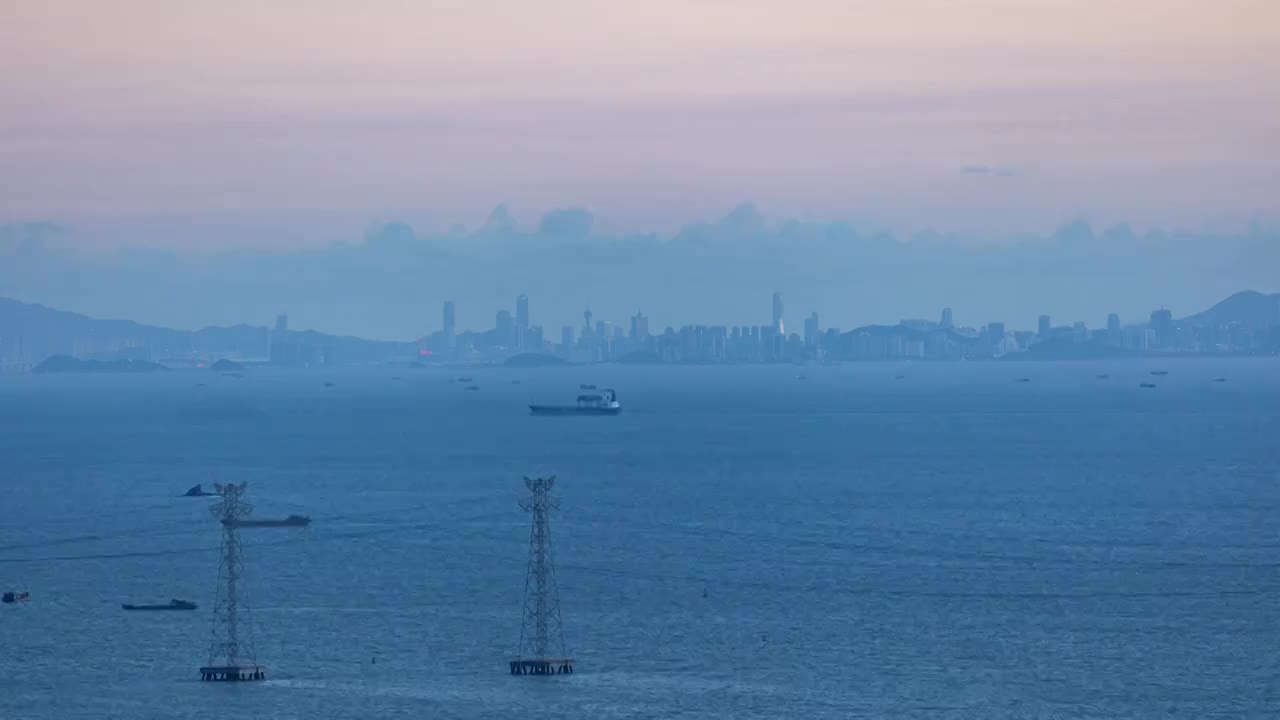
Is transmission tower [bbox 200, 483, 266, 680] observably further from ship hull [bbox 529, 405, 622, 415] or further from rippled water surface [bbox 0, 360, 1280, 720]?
ship hull [bbox 529, 405, 622, 415]

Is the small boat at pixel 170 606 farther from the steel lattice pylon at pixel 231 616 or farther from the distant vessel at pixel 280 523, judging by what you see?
the distant vessel at pixel 280 523

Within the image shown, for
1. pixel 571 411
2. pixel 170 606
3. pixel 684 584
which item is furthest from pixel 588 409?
pixel 170 606

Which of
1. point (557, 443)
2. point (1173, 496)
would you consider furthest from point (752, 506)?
point (557, 443)

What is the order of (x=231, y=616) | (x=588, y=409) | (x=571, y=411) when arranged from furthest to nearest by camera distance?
(x=588, y=409) < (x=571, y=411) < (x=231, y=616)

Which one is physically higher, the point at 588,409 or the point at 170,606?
the point at 588,409

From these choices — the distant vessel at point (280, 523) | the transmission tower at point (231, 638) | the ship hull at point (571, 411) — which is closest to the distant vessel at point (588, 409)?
A: the ship hull at point (571, 411)

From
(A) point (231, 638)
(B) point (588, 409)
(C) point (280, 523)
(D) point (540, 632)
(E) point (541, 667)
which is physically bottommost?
(E) point (541, 667)

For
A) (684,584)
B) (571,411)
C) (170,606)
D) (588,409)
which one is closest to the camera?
(170,606)

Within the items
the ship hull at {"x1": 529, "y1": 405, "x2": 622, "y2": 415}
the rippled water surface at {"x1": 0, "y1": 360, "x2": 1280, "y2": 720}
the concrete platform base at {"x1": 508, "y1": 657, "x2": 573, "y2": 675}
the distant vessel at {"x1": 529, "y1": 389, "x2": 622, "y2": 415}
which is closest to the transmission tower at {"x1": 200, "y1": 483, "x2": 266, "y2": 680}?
the rippled water surface at {"x1": 0, "y1": 360, "x2": 1280, "y2": 720}

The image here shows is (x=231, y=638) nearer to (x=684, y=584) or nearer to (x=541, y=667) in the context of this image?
(x=541, y=667)

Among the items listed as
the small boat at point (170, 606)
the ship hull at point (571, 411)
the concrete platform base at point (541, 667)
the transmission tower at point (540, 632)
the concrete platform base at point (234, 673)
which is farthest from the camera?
the ship hull at point (571, 411)
